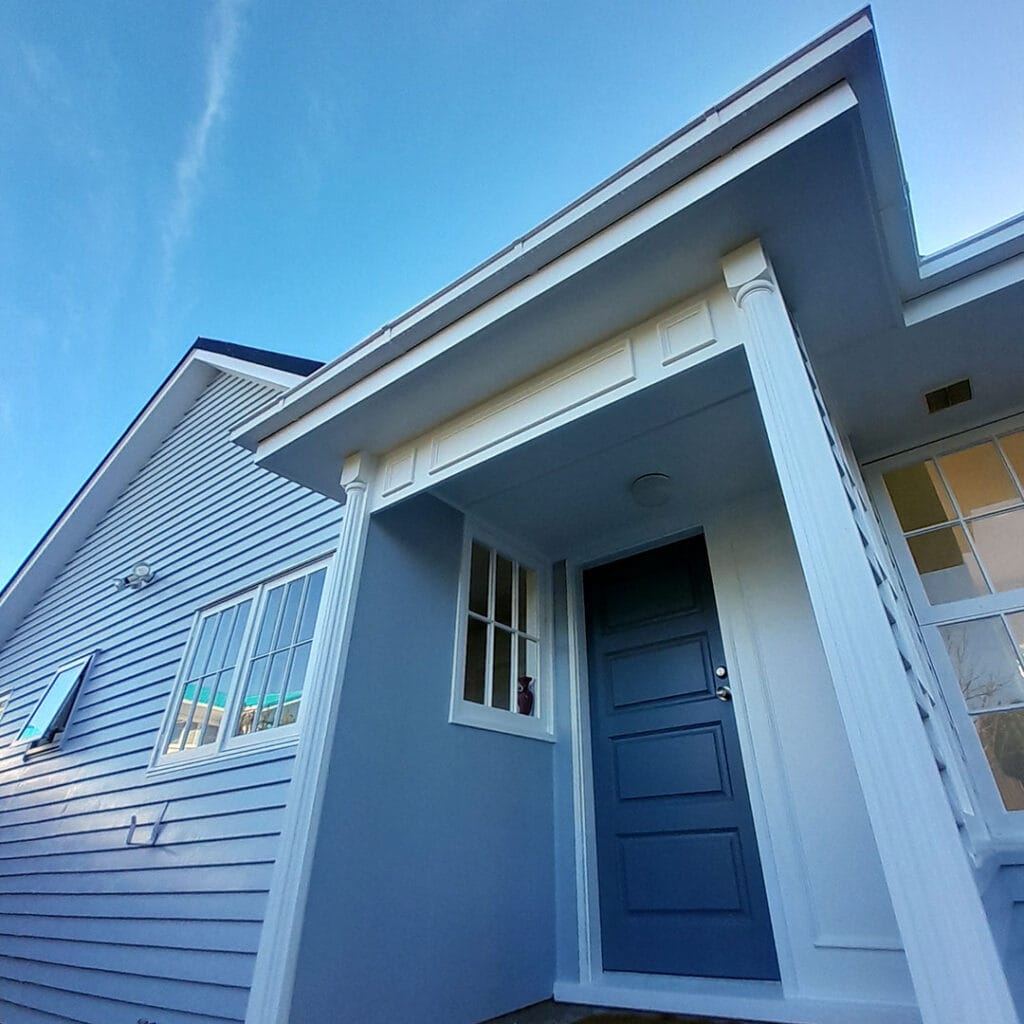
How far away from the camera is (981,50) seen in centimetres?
261

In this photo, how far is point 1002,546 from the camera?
213 centimetres

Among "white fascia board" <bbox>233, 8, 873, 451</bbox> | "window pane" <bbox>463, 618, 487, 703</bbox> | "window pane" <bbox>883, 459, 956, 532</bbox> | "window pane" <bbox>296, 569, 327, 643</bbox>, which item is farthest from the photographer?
"window pane" <bbox>296, 569, 327, 643</bbox>

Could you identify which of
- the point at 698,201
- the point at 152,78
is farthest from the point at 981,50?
the point at 152,78

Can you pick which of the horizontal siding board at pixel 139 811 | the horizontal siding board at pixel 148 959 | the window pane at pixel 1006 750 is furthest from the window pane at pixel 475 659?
the window pane at pixel 1006 750

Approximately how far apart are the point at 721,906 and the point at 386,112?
6705 millimetres

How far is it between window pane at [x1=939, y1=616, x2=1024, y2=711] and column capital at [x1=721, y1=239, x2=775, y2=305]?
1584 mm

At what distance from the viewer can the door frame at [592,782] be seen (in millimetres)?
1964

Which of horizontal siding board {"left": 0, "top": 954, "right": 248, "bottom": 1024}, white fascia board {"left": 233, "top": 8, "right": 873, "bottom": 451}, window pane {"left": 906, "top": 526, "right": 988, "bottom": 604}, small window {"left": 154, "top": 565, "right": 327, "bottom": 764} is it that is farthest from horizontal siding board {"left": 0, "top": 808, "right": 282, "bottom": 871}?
window pane {"left": 906, "top": 526, "right": 988, "bottom": 604}

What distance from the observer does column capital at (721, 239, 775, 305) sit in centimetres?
149

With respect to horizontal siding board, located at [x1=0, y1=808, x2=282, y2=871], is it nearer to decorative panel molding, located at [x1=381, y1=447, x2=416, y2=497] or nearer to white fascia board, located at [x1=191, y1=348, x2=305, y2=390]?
decorative panel molding, located at [x1=381, y1=447, x2=416, y2=497]

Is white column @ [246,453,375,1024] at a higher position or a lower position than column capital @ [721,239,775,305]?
lower

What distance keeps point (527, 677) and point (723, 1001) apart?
4.62 ft

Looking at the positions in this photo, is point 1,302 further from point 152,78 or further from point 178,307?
point 152,78

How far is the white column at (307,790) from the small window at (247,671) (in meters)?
1.17
